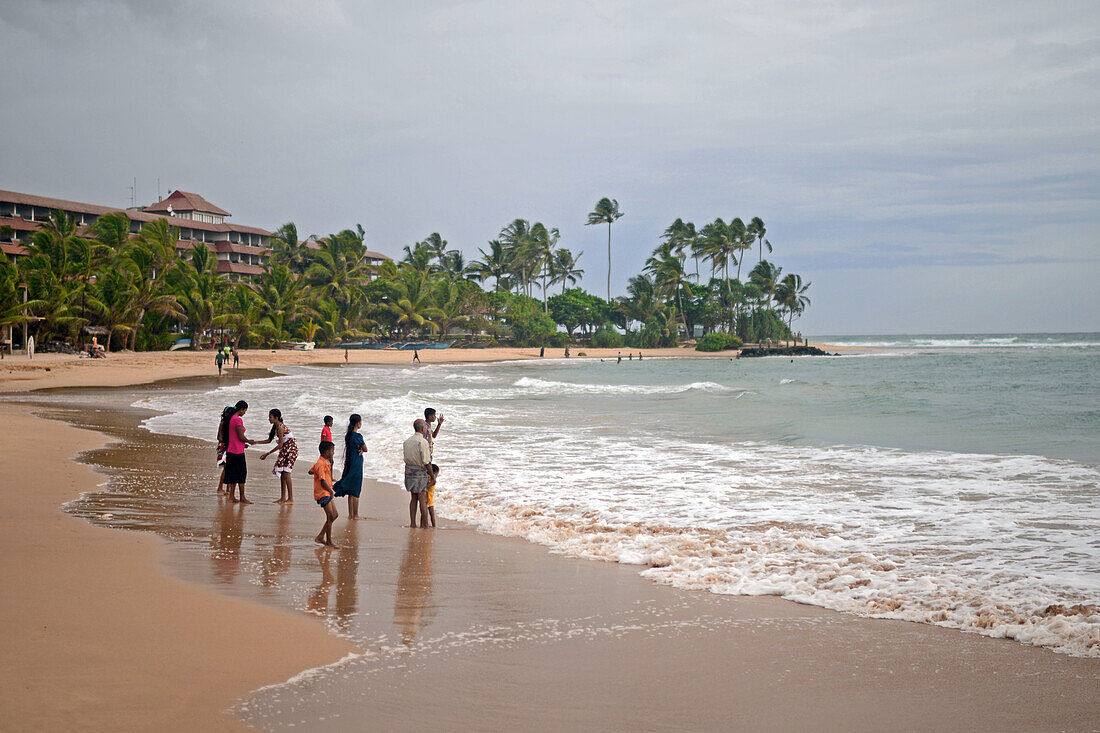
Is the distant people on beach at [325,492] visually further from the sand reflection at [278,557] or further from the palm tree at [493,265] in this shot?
the palm tree at [493,265]

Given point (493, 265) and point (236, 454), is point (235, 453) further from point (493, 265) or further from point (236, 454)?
point (493, 265)

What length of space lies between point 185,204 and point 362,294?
22.6m

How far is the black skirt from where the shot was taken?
10.1 meters

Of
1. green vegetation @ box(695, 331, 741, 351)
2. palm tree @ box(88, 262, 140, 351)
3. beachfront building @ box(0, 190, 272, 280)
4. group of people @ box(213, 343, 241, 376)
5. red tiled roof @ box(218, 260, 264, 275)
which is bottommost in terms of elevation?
group of people @ box(213, 343, 241, 376)

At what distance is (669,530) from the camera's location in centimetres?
879

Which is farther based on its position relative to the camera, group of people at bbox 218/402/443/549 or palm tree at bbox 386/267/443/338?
palm tree at bbox 386/267/443/338

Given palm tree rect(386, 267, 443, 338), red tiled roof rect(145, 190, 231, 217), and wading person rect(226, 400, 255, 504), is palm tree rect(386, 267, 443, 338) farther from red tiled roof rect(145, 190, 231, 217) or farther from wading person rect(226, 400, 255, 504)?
wading person rect(226, 400, 255, 504)

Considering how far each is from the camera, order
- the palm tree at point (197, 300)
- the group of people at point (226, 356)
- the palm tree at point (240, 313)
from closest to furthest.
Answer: the group of people at point (226, 356)
the palm tree at point (197, 300)
the palm tree at point (240, 313)

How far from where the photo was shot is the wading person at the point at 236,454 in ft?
33.0

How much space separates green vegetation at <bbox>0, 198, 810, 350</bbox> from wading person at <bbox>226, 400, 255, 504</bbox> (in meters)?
37.1

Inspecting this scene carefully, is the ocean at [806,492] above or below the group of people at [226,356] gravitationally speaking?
below

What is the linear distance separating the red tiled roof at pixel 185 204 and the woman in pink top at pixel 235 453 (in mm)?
79850

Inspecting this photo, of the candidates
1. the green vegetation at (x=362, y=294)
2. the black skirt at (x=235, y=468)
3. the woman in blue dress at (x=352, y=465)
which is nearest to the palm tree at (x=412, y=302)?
the green vegetation at (x=362, y=294)

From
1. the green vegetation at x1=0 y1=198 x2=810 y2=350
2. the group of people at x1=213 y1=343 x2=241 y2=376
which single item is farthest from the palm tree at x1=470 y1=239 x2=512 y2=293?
the group of people at x1=213 y1=343 x2=241 y2=376
